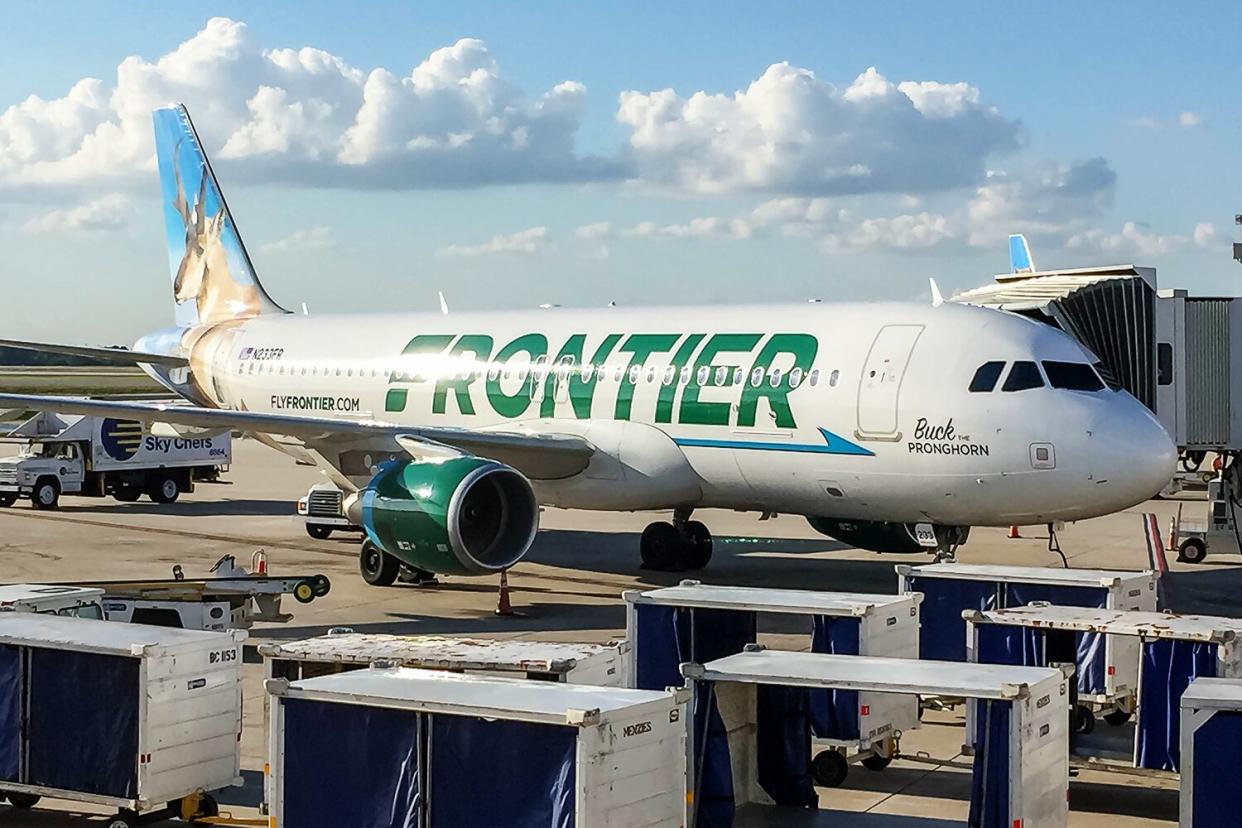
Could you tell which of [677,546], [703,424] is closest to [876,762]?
[703,424]

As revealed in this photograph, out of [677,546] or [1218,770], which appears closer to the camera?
[1218,770]

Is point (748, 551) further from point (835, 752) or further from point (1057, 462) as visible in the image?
point (835, 752)

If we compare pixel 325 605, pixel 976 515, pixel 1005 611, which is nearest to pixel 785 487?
pixel 976 515

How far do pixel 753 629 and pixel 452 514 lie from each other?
20.8 ft

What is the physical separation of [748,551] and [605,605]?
6.86 metres

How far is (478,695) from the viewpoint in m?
8.73

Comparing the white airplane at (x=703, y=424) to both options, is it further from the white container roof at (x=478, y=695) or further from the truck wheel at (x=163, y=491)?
the truck wheel at (x=163, y=491)

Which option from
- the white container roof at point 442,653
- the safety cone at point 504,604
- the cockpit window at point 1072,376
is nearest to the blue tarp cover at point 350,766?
the white container roof at point 442,653

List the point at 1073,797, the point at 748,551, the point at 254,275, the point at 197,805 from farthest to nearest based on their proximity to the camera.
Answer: the point at 254,275 < the point at 748,551 < the point at 1073,797 < the point at 197,805

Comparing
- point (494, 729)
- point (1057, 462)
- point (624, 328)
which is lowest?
point (494, 729)

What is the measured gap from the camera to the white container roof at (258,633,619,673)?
1038 cm

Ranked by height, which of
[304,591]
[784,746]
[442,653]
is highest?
[442,653]

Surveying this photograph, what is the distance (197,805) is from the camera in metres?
10.6

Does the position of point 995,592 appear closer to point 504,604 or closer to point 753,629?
point 753,629
